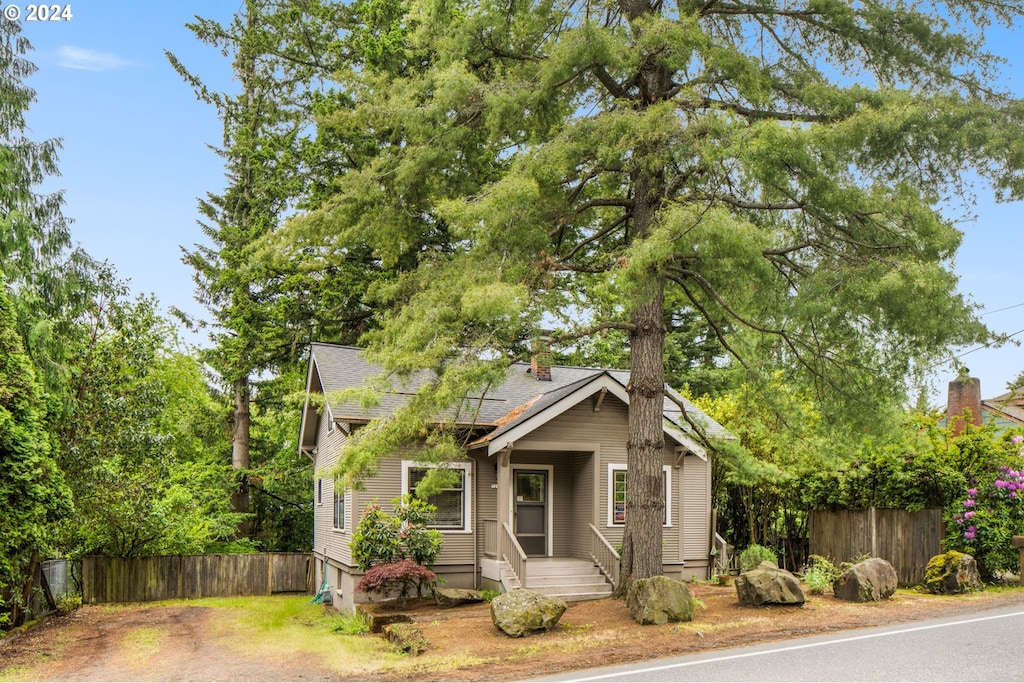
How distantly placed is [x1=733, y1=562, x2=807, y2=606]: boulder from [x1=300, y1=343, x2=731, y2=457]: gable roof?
13.8ft

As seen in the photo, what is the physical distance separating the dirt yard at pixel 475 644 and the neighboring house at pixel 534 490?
6.82 ft

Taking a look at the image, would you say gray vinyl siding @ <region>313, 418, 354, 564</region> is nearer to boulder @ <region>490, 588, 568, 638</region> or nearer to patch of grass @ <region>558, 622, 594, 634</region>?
boulder @ <region>490, 588, 568, 638</region>

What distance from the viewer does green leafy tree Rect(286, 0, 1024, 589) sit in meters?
10.9

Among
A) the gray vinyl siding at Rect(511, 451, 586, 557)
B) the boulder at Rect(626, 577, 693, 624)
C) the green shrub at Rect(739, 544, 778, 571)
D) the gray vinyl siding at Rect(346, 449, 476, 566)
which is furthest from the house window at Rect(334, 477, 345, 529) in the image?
the green shrub at Rect(739, 544, 778, 571)

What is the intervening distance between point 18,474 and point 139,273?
268 inches

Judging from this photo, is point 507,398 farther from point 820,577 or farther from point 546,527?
point 820,577

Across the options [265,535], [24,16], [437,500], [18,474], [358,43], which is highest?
[358,43]

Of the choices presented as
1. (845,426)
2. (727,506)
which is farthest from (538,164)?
(727,506)

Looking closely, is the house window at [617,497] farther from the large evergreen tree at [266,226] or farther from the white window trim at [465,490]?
Result: the large evergreen tree at [266,226]

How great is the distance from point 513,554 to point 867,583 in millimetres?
6317

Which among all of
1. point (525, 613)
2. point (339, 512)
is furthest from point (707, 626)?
point (339, 512)

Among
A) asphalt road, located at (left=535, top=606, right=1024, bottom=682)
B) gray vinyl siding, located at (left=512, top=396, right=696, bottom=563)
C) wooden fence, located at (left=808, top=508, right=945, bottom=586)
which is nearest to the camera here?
asphalt road, located at (left=535, top=606, right=1024, bottom=682)

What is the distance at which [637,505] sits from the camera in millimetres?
12945

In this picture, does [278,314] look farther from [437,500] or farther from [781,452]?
[781,452]
